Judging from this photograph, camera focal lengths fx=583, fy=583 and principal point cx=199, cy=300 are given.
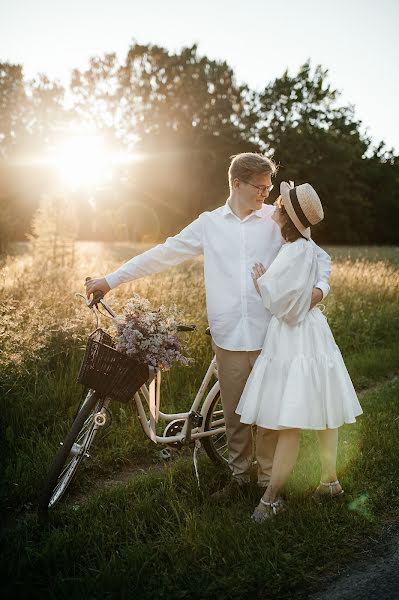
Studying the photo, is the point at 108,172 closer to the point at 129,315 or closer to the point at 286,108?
the point at 286,108

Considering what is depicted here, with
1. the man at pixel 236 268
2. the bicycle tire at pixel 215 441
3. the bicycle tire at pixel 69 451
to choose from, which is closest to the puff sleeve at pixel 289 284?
the man at pixel 236 268

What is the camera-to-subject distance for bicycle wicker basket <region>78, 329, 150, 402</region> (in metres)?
3.45

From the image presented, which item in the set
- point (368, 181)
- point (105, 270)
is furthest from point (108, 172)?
point (105, 270)

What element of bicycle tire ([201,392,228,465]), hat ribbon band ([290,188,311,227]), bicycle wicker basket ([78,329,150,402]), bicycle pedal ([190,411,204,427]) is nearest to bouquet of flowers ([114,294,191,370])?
bicycle wicker basket ([78,329,150,402])

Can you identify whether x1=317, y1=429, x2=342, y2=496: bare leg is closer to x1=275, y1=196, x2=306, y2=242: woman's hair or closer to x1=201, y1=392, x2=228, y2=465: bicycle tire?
x1=201, y1=392, x2=228, y2=465: bicycle tire

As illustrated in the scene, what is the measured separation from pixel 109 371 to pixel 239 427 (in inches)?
43.4

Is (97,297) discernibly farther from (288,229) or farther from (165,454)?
(165,454)

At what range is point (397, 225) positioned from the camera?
→ 51531mm

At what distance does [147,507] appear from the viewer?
3760 mm

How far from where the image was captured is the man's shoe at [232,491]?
3.94 meters

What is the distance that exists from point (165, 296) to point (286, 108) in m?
43.0

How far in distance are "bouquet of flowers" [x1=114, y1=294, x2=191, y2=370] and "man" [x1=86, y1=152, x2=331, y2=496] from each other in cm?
28

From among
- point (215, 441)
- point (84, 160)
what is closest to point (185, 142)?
point (84, 160)

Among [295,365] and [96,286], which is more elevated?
[96,286]
